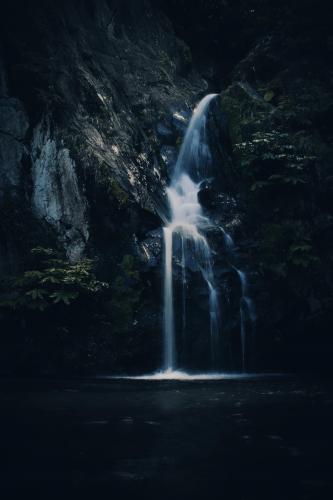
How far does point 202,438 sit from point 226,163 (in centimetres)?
1341

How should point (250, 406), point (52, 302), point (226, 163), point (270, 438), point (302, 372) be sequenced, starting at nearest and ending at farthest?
point (270, 438), point (250, 406), point (52, 302), point (302, 372), point (226, 163)

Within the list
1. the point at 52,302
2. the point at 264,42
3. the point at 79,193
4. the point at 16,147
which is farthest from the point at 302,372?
the point at 264,42

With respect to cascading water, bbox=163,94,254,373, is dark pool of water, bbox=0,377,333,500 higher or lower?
lower

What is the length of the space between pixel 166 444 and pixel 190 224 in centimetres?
1001

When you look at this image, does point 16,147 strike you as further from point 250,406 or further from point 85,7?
point 250,406

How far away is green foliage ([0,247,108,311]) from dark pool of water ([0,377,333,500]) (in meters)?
2.90

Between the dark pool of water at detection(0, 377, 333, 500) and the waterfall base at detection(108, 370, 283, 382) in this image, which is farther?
the waterfall base at detection(108, 370, 283, 382)

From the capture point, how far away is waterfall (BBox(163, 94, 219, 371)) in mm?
12281

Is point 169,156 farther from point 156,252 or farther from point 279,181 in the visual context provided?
point 156,252

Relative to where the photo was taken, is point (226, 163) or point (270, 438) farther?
point (226, 163)

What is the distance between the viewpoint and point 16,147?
13.4m

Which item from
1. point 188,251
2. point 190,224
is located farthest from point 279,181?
point 188,251

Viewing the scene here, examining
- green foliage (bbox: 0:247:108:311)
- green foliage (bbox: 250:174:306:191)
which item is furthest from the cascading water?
green foliage (bbox: 0:247:108:311)

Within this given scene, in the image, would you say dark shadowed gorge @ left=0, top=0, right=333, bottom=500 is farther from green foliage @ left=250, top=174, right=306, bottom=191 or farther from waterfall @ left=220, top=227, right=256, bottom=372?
green foliage @ left=250, top=174, right=306, bottom=191
